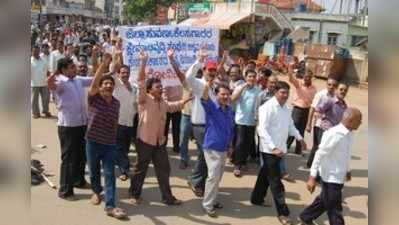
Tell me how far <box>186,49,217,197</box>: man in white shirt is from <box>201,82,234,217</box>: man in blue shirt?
0.35ft

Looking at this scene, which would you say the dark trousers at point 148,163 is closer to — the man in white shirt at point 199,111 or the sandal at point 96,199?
the sandal at point 96,199

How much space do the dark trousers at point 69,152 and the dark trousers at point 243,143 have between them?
7.96 ft

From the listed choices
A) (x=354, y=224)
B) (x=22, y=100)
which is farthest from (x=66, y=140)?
(x=22, y=100)

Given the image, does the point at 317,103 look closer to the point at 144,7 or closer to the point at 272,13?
the point at 272,13

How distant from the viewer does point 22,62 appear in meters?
1.01

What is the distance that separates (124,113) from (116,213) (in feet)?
5.68

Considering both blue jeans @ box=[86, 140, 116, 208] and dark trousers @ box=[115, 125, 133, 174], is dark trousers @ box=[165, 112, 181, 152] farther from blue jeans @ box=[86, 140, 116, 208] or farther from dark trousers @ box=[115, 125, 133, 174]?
blue jeans @ box=[86, 140, 116, 208]

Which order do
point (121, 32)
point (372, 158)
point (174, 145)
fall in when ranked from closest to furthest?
point (372, 158) < point (121, 32) < point (174, 145)

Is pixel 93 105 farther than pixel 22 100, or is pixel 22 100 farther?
pixel 93 105

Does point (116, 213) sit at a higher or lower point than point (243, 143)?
lower

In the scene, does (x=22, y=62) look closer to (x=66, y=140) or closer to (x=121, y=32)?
(x=66, y=140)

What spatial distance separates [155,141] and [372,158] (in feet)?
14.8

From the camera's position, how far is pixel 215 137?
5262 millimetres

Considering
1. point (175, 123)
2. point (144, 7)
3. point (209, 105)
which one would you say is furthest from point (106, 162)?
point (144, 7)
